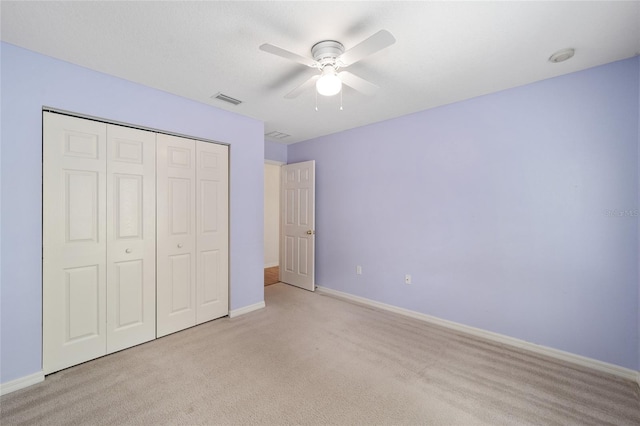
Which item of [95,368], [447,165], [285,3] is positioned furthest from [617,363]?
[95,368]

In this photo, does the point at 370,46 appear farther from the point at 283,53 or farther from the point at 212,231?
the point at 212,231

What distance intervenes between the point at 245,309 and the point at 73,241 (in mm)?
1922

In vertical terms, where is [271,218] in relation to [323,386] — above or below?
above

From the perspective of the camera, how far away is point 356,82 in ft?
6.89

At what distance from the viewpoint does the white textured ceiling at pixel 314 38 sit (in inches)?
64.6

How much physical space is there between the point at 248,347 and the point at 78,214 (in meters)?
1.90

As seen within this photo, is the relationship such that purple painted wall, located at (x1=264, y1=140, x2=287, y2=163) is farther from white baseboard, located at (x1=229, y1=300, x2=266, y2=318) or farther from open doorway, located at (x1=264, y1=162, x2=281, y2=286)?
white baseboard, located at (x1=229, y1=300, x2=266, y2=318)

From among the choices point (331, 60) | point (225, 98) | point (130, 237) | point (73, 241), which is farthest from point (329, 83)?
point (73, 241)

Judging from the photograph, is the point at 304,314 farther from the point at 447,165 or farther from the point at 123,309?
the point at 447,165

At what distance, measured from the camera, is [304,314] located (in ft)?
11.4

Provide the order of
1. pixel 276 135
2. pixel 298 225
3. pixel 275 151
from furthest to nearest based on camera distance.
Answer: pixel 275 151
pixel 298 225
pixel 276 135

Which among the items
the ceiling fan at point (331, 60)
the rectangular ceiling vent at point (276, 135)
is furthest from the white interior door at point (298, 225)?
the ceiling fan at point (331, 60)

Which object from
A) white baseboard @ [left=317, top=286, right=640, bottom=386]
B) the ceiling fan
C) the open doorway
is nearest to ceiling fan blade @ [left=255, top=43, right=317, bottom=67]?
the ceiling fan

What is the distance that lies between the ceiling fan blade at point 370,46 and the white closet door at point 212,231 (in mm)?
1970
